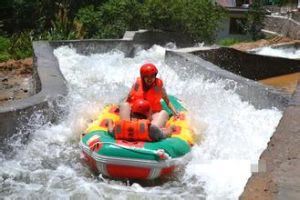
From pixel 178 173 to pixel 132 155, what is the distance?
75 cm

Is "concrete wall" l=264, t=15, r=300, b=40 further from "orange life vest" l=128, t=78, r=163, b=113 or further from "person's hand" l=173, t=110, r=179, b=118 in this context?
"orange life vest" l=128, t=78, r=163, b=113

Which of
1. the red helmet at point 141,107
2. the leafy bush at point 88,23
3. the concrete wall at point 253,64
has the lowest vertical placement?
the concrete wall at point 253,64

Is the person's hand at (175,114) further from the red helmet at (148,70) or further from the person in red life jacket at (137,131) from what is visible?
the person in red life jacket at (137,131)

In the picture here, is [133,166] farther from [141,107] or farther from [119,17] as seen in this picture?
[119,17]

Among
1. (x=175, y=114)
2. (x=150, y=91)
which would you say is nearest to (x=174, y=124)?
(x=175, y=114)

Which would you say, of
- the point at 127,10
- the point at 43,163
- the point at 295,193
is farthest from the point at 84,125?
the point at 127,10

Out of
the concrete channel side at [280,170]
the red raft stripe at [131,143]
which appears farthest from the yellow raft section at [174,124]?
the concrete channel side at [280,170]

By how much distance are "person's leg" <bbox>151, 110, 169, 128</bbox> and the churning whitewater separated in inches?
19.7

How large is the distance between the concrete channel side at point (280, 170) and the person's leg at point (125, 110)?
1917 millimetres

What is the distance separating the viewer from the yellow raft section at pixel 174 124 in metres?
5.91

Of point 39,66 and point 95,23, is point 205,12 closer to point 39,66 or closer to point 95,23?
point 95,23

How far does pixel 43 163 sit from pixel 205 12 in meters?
12.9

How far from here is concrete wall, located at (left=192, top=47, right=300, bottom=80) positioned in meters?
13.9

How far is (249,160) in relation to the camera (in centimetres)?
607
